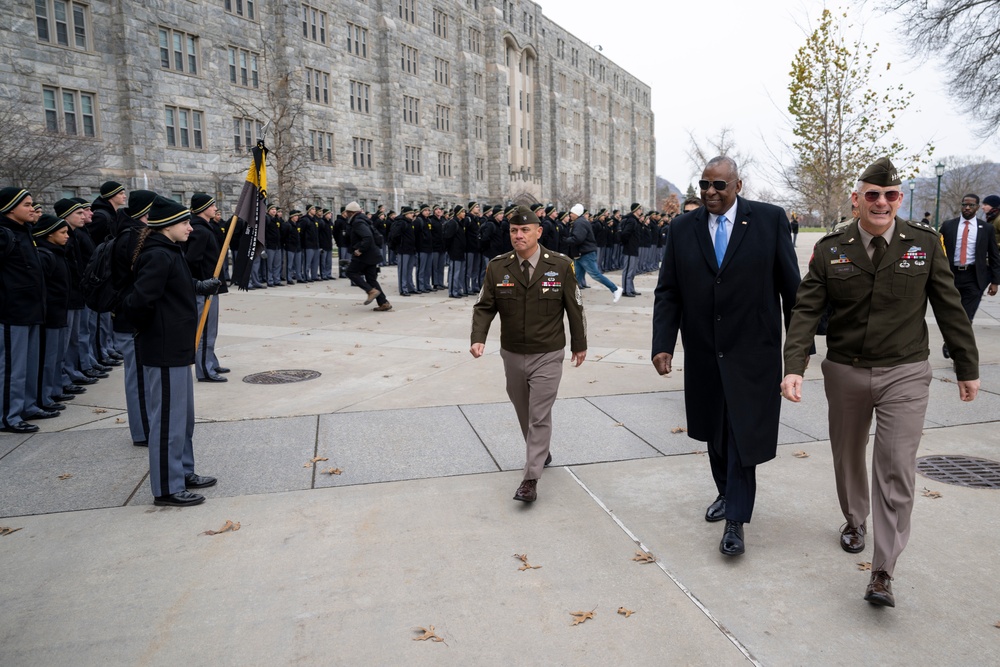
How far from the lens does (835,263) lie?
3.77 metres

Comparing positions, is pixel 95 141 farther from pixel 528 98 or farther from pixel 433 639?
pixel 528 98

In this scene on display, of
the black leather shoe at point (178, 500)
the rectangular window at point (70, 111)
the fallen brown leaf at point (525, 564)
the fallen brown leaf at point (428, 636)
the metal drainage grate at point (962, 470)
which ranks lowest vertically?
the fallen brown leaf at point (428, 636)

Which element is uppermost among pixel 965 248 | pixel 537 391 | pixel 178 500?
pixel 965 248

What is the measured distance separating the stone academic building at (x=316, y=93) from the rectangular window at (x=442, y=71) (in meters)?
0.14

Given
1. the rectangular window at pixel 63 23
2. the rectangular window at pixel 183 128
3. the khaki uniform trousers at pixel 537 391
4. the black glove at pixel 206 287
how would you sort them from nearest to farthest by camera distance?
1. the khaki uniform trousers at pixel 537 391
2. the black glove at pixel 206 287
3. the rectangular window at pixel 63 23
4. the rectangular window at pixel 183 128

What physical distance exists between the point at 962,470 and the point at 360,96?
39811mm

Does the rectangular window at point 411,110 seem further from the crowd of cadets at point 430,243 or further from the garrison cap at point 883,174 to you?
the garrison cap at point 883,174

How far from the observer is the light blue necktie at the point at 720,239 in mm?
4152

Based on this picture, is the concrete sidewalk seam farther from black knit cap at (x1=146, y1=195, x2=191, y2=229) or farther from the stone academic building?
the stone academic building

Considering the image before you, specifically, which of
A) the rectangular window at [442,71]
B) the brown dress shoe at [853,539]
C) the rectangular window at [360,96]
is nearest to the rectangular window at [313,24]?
the rectangular window at [360,96]

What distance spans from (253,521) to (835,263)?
146 inches

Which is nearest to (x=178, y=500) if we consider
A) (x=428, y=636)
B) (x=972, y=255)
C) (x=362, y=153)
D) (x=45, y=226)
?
(x=428, y=636)

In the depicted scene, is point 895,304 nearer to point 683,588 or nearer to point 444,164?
A: point 683,588

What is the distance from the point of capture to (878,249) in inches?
145
